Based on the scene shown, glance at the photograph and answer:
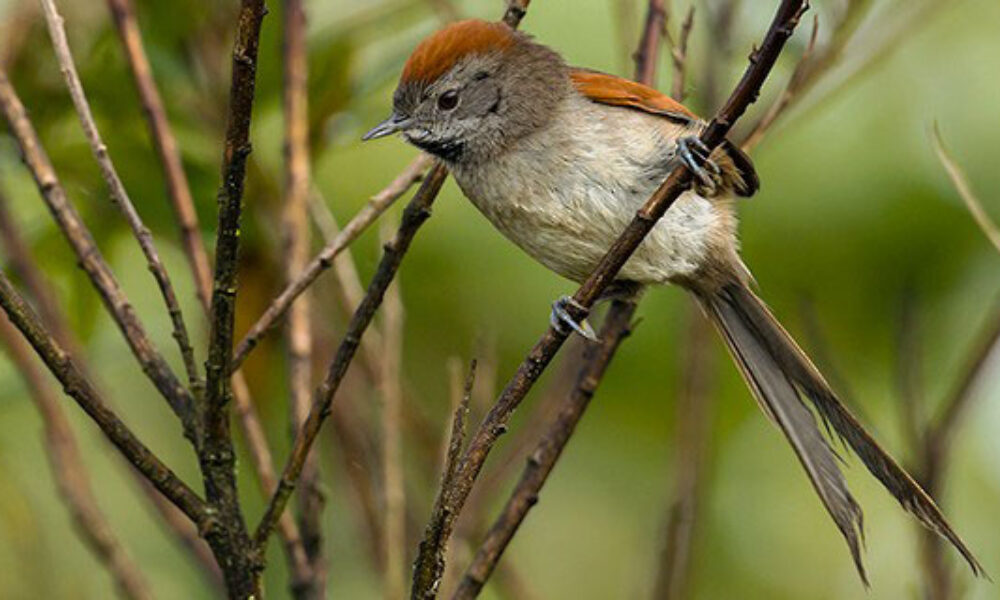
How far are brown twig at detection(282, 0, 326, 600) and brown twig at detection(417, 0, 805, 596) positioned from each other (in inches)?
25.2

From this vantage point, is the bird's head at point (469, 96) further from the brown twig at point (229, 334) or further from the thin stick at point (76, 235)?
the brown twig at point (229, 334)

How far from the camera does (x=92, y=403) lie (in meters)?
2.56

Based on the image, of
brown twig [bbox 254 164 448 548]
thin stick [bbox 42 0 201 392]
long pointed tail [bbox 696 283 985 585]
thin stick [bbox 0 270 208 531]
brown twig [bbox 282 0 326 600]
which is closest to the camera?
thin stick [bbox 0 270 208 531]

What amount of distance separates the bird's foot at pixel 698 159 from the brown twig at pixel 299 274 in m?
0.82

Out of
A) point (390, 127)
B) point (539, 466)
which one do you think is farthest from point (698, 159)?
point (390, 127)

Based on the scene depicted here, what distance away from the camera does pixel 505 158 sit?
3.73 meters

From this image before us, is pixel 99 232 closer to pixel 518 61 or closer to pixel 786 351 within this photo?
pixel 518 61

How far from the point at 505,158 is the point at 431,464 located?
34.4 inches

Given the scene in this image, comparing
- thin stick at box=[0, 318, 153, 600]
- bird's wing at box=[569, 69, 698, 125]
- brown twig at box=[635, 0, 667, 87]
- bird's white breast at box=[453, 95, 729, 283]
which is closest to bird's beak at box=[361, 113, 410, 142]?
bird's white breast at box=[453, 95, 729, 283]

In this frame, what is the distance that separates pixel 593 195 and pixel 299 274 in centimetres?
77

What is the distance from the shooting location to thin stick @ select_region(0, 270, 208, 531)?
244cm

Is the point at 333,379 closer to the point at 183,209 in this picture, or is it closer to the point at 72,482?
the point at 183,209

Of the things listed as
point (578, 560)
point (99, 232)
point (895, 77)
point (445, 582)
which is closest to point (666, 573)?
point (445, 582)

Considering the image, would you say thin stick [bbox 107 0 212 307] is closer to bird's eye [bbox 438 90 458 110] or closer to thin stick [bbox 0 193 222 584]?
thin stick [bbox 0 193 222 584]
